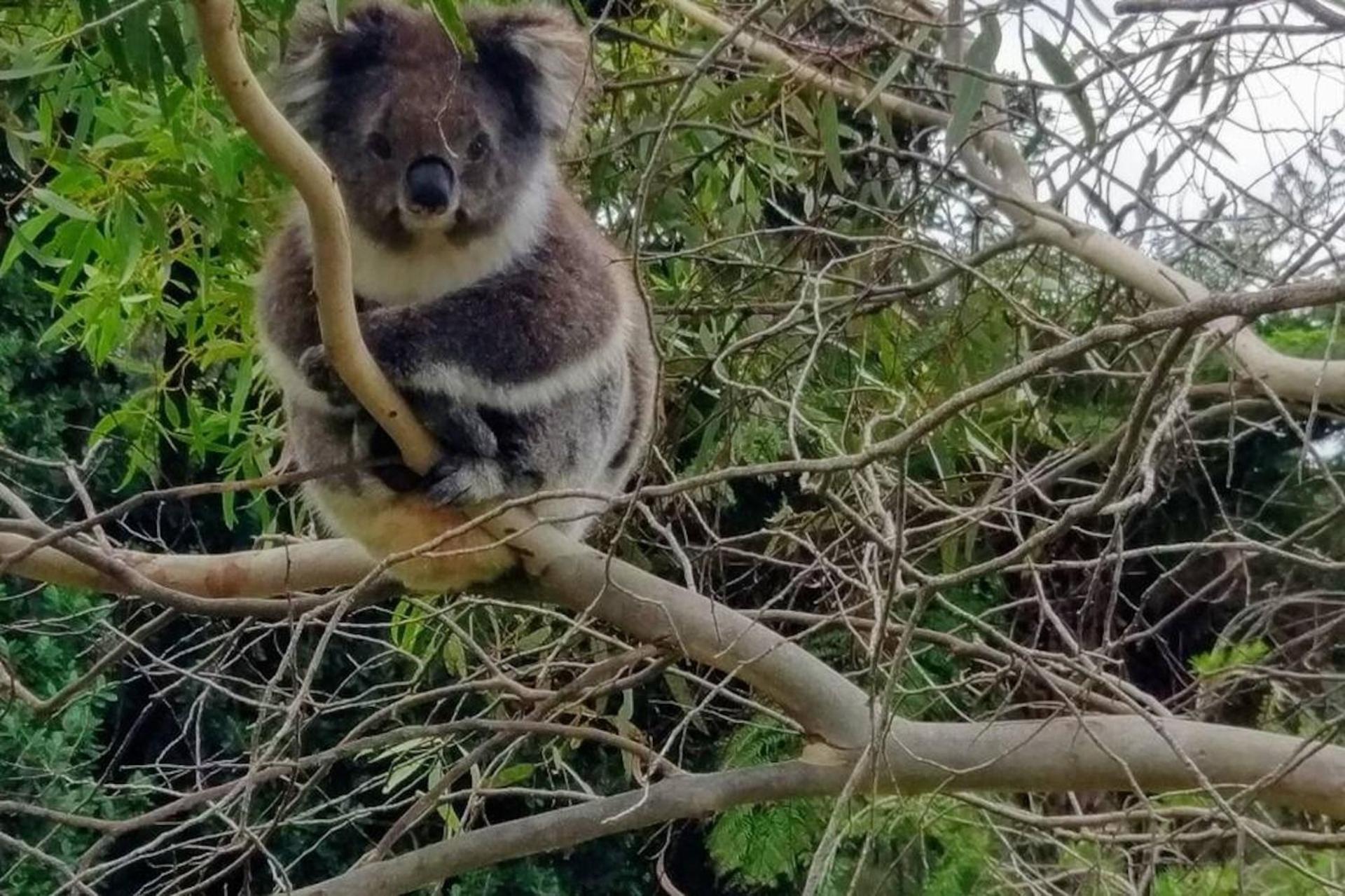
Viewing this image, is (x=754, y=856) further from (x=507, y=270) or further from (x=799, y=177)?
(x=507, y=270)

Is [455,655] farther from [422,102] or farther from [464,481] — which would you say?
[422,102]

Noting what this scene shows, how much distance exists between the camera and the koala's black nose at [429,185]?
65.4 inches

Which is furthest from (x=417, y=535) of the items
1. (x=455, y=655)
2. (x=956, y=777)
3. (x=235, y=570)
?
(x=455, y=655)

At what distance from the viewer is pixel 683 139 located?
2.33 m

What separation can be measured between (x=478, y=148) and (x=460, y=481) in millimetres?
362

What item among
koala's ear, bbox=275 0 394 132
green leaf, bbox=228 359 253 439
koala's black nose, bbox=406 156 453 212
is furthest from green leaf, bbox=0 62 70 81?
green leaf, bbox=228 359 253 439

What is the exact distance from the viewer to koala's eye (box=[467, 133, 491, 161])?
1.74 m

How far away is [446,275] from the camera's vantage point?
1.81m

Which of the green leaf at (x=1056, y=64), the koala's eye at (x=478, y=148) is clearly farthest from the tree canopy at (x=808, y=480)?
the koala's eye at (x=478, y=148)

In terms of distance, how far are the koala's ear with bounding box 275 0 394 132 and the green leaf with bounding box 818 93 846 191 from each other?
0.55 metres

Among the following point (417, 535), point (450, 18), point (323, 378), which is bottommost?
point (417, 535)

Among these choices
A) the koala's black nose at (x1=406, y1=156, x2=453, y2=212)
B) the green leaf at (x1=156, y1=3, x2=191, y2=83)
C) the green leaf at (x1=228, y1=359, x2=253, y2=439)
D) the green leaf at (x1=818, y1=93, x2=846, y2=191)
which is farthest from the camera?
the green leaf at (x1=228, y1=359, x2=253, y2=439)

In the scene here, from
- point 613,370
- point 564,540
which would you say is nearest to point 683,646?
point 564,540

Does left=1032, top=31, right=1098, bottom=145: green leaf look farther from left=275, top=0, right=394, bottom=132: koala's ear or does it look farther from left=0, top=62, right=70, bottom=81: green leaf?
left=0, top=62, right=70, bottom=81: green leaf
